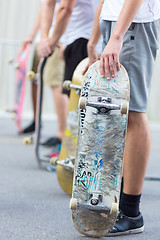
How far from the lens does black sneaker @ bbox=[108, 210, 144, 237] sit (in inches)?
88.3

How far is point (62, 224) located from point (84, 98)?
74 cm

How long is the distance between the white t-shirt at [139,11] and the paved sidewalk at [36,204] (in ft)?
3.59

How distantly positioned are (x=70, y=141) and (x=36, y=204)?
0.48 m

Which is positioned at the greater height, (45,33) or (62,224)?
(45,33)

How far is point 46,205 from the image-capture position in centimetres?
273

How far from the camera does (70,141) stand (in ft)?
9.66

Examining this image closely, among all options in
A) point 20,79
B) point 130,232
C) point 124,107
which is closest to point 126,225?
point 130,232

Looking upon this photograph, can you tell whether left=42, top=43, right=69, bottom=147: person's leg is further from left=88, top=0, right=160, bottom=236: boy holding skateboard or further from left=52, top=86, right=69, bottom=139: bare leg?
left=88, top=0, right=160, bottom=236: boy holding skateboard

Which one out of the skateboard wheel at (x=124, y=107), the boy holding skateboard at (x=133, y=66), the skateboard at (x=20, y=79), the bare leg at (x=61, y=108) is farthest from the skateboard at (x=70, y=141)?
the skateboard at (x=20, y=79)

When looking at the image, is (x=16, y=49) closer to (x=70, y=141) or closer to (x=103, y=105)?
(x=70, y=141)

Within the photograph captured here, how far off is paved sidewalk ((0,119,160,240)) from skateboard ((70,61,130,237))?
17 cm

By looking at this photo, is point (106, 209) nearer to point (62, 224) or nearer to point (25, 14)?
point (62, 224)

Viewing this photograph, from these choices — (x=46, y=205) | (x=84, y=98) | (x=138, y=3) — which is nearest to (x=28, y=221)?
(x=46, y=205)

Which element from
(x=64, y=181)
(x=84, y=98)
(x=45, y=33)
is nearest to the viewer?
(x=84, y=98)
